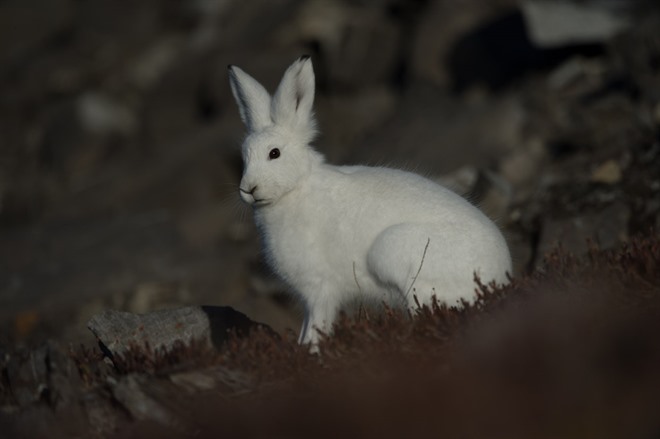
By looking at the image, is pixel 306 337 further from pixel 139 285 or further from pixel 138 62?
pixel 138 62

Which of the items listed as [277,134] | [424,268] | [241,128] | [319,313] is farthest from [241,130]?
[424,268]

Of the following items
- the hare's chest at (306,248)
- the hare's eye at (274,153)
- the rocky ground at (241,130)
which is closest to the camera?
the hare's chest at (306,248)

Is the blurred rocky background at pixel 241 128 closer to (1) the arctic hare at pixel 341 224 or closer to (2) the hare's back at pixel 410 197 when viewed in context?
(1) the arctic hare at pixel 341 224

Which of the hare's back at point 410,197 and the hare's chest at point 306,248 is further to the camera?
the hare's chest at point 306,248

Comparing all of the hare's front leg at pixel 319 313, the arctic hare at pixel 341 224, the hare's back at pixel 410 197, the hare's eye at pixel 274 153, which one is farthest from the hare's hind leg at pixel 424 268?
the hare's eye at pixel 274 153

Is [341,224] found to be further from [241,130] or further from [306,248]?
[241,130]

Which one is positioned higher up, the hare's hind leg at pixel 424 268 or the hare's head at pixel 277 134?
the hare's head at pixel 277 134

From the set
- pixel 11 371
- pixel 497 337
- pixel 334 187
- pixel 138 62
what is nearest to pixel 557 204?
pixel 334 187
